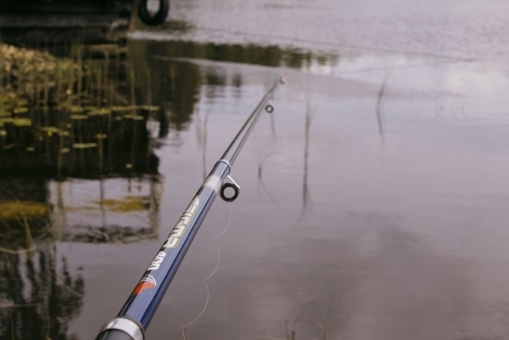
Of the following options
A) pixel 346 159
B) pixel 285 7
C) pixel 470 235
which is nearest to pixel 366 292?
pixel 470 235

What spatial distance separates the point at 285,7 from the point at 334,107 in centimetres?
1541

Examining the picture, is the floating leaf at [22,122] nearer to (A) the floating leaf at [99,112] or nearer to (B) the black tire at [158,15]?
(A) the floating leaf at [99,112]

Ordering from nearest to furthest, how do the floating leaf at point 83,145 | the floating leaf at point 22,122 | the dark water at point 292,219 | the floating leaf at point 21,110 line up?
the dark water at point 292,219, the floating leaf at point 83,145, the floating leaf at point 22,122, the floating leaf at point 21,110

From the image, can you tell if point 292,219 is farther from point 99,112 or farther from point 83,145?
point 99,112

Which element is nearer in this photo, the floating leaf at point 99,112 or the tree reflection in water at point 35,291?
the tree reflection in water at point 35,291

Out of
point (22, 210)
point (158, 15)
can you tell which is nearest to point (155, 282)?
point (22, 210)

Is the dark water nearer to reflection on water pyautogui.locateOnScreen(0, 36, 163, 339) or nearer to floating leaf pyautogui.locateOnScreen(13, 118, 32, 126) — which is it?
reflection on water pyautogui.locateOnScreen(0, 36, 163, 339)

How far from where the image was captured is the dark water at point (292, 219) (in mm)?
3672

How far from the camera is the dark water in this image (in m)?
3.67

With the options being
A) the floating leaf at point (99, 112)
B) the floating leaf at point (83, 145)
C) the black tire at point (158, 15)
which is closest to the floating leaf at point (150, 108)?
the floating leaf at point (99, 112)

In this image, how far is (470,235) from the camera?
4.82 metres

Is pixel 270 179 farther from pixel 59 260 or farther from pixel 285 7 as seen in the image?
pixel 285 7

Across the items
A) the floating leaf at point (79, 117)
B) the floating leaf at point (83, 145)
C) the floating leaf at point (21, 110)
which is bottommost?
the floating leaf at point (83, 145)

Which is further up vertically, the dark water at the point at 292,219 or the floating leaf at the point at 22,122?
the floating leaf at the point at 22,122
